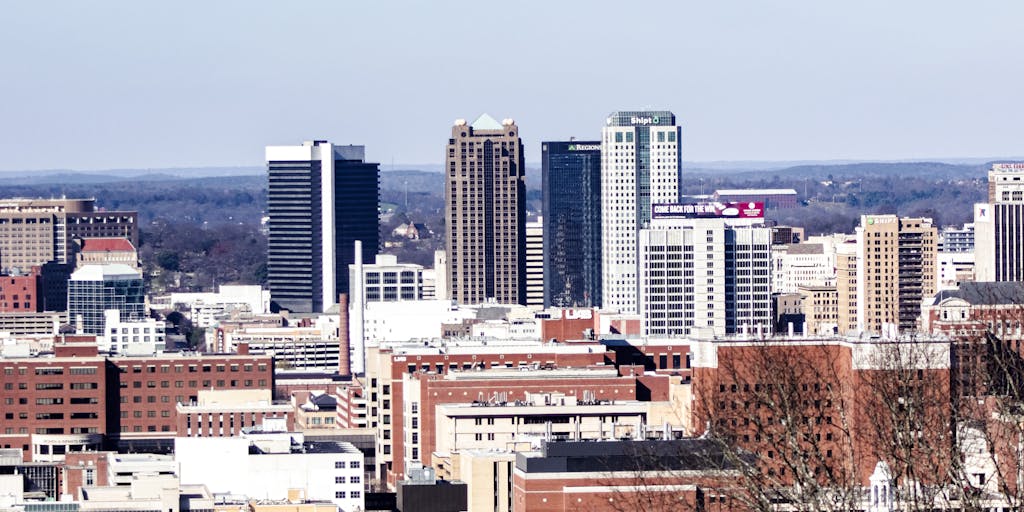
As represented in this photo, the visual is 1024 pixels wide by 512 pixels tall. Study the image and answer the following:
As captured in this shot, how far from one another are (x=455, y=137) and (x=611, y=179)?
1039cm

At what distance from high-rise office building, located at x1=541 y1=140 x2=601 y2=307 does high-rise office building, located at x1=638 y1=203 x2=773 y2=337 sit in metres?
41.0

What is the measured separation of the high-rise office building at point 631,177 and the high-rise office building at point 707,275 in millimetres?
33263

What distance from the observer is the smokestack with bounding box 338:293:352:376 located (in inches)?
6013

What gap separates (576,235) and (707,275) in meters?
50.6

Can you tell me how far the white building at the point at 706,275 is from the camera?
147000 millimetres

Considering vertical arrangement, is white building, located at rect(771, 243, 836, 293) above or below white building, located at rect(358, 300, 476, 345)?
above

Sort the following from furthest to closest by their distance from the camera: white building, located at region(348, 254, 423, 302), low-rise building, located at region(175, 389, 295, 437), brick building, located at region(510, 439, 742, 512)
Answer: white building, located at region(348, 254, 423, 302) → low-rise building, located at region(175, 389, 295, 437) → brick building, located at region(510, 439, 742, 512)

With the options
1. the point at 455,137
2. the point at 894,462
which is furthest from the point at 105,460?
the point at 455,137

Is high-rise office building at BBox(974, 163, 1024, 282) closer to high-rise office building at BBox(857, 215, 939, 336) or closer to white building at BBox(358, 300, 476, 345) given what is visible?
high-rise office building at BBox(857, 215, 939, 336)

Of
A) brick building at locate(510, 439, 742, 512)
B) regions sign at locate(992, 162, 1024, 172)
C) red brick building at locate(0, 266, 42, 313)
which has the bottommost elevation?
brick building at locate(510, 439, 742, 512)

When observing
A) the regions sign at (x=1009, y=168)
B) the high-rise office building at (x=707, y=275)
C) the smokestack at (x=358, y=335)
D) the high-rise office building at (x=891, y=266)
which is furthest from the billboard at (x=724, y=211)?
the regions sign at (x=1009, y=168)

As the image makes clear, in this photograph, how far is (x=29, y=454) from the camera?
3848 inches

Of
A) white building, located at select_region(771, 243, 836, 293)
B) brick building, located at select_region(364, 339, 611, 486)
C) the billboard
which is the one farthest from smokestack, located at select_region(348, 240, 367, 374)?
brick building, located at select_region(364, 339, 611, 486)

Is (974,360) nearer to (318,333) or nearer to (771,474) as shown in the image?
(771,474)
